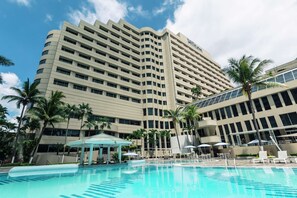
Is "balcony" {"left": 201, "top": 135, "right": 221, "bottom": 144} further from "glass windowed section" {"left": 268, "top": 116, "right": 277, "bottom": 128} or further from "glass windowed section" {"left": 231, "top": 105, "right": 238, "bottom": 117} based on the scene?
"glass windowed section" {"left": 268, "top": 116, "right": 277, "bottom": 128}

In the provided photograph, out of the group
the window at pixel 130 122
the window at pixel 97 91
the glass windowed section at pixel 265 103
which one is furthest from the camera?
the window at pixel 130 122

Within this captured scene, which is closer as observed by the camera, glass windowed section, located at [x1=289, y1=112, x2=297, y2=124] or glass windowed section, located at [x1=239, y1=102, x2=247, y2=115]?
glass windowed section, located at [x1=289, y1=112, x2=297, y2=124]

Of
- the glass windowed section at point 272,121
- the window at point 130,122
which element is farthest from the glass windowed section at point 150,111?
the glass windowed section at point 272,121

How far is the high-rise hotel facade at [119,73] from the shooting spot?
39.3 m

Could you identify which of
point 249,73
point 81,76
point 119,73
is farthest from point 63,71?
point 249,73

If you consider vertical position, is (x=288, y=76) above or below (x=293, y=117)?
above

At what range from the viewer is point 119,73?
49719 millimetres

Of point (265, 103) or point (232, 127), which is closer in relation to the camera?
point (265, 103)

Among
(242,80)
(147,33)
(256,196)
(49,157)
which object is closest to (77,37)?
(147,33)

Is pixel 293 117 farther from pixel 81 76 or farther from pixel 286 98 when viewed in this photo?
pixel 81 76

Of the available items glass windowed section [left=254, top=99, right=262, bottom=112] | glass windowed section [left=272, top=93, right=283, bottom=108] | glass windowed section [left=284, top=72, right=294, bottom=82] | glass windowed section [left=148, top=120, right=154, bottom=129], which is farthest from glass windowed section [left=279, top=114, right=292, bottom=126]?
glass windowed section [left=148, top=120, right=154, bottom=129]

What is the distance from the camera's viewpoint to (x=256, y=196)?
7.37 metres

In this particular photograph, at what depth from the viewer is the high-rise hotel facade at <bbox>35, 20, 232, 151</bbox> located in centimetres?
3928

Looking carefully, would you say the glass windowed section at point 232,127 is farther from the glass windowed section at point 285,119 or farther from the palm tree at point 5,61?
the palm tree at point 5,61
